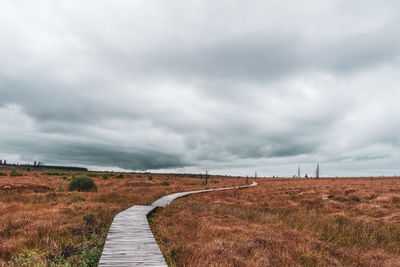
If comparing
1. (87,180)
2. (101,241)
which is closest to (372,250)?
(101,241)

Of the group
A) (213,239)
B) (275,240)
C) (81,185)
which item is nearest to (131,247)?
(213,239)

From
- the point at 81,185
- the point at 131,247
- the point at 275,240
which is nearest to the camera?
the point at 131,247

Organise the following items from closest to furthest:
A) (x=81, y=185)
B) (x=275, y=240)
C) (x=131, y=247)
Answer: (x=131, y=247), (x=275, y=240), (x=81, y=185)

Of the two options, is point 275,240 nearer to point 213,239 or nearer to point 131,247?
point 213,239

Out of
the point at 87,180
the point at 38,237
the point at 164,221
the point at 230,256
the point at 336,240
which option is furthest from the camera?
the point at 87,180

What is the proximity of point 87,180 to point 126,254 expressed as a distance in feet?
70.4

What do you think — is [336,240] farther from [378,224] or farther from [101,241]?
[101,241]

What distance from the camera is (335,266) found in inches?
265

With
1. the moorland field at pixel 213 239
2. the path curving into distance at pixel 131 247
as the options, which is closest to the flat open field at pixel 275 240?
the moorland field at pixel 213 239

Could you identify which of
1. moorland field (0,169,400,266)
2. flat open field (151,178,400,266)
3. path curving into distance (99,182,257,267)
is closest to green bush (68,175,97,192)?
moorland field (0,169,400,266)

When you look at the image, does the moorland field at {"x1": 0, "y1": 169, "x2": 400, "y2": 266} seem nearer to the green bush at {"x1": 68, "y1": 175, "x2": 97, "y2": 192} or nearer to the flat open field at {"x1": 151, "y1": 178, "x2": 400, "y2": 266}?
the flat open field at {"x1": 151, "y1": 178, "x2": 400, "y2": 266}

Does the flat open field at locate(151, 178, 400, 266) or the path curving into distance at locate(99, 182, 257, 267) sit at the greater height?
the path curving into distance at locate(99, 182, 257, 267)

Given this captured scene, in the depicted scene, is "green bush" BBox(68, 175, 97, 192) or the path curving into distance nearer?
the path curving into distance

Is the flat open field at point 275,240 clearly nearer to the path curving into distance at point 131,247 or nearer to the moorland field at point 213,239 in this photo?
the moorland field at point 213,239
